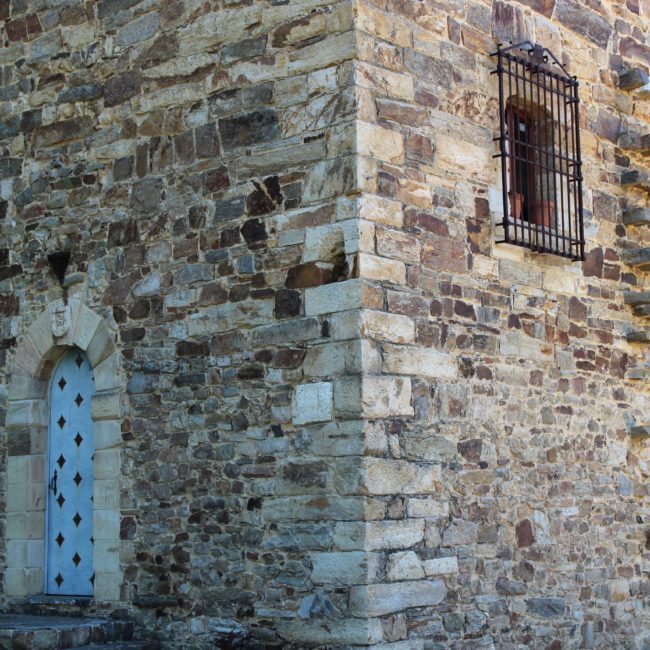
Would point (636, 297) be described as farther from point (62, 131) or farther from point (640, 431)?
point (62, 131)

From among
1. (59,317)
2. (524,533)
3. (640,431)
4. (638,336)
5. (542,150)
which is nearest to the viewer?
(524,533)

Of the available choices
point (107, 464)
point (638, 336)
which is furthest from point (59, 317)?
point (638, 336)

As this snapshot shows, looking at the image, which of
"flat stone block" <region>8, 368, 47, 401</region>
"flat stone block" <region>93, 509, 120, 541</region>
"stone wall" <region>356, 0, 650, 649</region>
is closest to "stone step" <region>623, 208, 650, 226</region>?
"stone wall" <region>356, 0, 650, 649</region>

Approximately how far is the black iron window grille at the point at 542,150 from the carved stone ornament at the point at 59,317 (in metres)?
2.93

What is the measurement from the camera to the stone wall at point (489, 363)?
21.7 ft

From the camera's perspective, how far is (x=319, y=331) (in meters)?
6.60

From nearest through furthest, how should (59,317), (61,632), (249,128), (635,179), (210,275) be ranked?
(61,632) < (249,128) < (210,275) < (59,317) < (635,179)

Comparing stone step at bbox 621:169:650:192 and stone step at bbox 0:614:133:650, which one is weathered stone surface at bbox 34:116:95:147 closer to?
stone step at bbox 0:614:133:650

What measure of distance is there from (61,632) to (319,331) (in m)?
2.31

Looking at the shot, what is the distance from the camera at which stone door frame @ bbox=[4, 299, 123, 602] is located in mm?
7523

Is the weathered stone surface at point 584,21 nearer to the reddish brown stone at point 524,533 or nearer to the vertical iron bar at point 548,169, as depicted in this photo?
the vertical iron bar at point 548,169

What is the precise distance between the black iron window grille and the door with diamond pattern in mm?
3049

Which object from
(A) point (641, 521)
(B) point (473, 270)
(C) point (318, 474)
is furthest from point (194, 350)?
(A) point (641, 521)

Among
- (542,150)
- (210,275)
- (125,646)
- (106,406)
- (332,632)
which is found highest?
(542,150)
